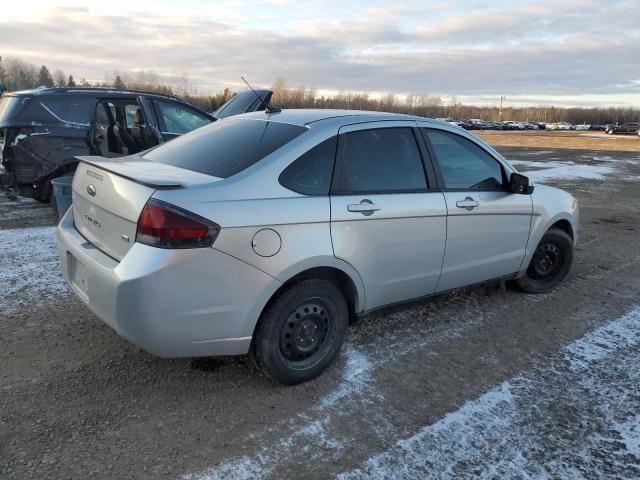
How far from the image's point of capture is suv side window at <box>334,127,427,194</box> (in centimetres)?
344

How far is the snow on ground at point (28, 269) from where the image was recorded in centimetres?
443

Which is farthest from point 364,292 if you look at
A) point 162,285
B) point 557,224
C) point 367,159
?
point 557,224

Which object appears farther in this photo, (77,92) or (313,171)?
(77,92)

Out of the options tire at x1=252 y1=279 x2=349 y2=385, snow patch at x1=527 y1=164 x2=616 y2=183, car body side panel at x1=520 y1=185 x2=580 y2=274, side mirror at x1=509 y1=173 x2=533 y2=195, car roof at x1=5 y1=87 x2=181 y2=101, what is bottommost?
tire at x1=252 y1=279 x2=349 y2=385

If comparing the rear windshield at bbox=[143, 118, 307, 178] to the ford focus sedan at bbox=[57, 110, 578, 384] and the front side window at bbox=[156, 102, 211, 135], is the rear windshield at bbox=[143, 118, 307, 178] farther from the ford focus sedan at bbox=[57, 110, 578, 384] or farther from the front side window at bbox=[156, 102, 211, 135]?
the front side window at bbox=[156, 102, 211, 135]

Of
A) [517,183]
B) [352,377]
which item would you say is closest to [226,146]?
[352,377]

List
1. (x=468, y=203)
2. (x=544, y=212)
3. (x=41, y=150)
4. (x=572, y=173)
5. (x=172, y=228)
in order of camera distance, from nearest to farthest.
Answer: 1. (x=172, y=228)
2. (x=468, y=203)
3. (x=544, y=212)
4. (x=41, y=150)
5. (x=572, y=173)

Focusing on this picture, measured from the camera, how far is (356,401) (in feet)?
10.2

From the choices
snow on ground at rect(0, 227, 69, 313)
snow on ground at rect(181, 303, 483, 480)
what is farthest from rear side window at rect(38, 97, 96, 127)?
snow on ground at rect(181, 303, 483, 480)

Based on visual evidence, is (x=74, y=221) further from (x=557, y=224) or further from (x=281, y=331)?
(x=557, y=224)

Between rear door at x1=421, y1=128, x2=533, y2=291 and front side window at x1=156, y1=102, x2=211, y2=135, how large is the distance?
16.6ft

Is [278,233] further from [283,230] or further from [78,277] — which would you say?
[78,277]

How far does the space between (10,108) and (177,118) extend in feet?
7.27

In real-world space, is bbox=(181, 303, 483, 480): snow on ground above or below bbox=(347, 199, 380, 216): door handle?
below
